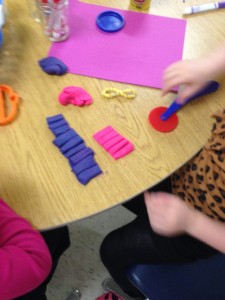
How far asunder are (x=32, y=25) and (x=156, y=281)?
24.2 inches

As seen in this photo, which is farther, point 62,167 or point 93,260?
point 93,260

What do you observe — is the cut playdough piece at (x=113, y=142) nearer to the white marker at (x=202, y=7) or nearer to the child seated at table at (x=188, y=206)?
the child seated at table at (x=188, y=206)

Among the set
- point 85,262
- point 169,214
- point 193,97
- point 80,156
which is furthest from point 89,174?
point 85,262

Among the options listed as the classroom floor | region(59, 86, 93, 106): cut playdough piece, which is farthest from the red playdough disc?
the classroom floor

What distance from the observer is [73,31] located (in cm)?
76

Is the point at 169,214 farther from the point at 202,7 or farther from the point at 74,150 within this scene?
the point at 202,7

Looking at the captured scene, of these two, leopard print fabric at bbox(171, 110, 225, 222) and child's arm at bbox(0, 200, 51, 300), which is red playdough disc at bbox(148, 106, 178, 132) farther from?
child's arm at bbox(0, 200, 51, 300)

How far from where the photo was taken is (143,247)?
29.6 inches

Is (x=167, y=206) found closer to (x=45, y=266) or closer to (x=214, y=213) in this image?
(x=214, y=213)

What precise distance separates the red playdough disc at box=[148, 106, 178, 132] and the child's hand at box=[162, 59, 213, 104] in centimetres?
3

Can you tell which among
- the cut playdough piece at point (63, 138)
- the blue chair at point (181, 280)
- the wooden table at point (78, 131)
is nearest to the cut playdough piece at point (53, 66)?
the wooden table at point (78, 131)

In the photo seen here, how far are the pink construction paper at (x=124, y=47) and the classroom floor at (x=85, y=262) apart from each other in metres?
0.60

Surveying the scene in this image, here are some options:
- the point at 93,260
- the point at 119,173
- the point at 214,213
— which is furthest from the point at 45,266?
the point at 93,260

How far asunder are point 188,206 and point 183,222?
32 mm
